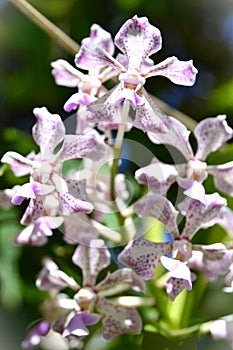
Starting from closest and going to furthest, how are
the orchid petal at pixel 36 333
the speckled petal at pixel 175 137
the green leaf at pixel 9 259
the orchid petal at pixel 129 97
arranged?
the orchid petal at pixel 129 97 → the speckled petal at pixel 175 137 → the orchid petal at pixel 36 333 → the green leaf at pixel 9 259

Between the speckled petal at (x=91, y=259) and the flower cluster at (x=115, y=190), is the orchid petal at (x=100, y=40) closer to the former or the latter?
the flower cluster at (x=115, y=190)

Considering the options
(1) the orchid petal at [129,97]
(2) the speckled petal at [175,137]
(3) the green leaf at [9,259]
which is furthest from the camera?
(3) the green leaf at [9,259]

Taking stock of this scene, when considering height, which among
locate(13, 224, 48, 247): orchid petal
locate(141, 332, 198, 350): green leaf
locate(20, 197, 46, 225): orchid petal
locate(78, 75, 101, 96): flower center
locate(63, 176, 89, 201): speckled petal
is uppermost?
locate(78, 75, 101, 96): flower center

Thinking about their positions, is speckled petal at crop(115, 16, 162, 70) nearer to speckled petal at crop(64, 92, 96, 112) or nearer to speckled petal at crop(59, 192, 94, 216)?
speckled petal at crop(64, 92, 96, 112)

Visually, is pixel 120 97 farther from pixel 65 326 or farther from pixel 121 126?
pixel 65 326

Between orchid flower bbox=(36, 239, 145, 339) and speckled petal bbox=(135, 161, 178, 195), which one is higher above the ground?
speckled petal bbox=(135, 161, 178, 195)

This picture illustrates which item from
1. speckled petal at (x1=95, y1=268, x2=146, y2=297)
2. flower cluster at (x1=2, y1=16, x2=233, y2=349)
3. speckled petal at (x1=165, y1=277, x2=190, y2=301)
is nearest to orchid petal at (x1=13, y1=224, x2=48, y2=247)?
flower cluster at (x1=2, y1=16, x2=233, y2=349)

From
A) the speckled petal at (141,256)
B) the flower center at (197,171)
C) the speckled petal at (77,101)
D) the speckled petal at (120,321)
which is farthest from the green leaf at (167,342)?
the speckled petal at (77,101)

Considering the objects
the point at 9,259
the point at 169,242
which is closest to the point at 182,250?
the point at 169,242
